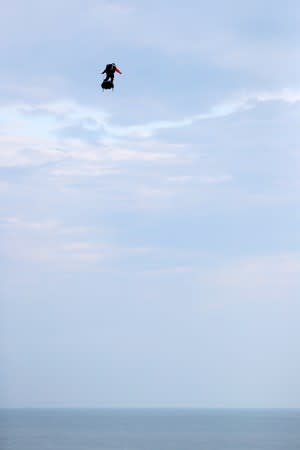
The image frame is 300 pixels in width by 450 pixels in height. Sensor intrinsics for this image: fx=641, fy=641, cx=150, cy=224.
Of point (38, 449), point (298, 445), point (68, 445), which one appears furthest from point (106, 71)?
point (298, 445)

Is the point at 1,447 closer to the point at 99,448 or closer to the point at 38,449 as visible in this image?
the point at 38,449

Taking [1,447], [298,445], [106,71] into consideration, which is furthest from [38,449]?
[106,71]

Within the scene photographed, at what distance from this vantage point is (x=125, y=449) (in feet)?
585

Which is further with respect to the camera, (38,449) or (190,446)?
(190,446)

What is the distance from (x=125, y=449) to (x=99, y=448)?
7.26 m

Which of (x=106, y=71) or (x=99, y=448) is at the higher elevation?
(x=106, y=71)

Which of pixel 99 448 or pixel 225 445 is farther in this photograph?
pixel 225 445

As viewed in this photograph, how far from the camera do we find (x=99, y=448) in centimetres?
17850

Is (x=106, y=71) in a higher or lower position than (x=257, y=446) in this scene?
higher

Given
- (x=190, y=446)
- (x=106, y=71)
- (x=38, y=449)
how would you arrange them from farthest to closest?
(x=190, y=446) < (x=38, y=449) < (x=106, y=71)

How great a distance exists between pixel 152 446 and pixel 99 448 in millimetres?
15604

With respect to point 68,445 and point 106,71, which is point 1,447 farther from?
point 106,71

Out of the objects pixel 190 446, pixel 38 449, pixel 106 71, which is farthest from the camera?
pixel 190 446

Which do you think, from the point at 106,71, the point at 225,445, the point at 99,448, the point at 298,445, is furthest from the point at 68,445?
the point at 106,71
